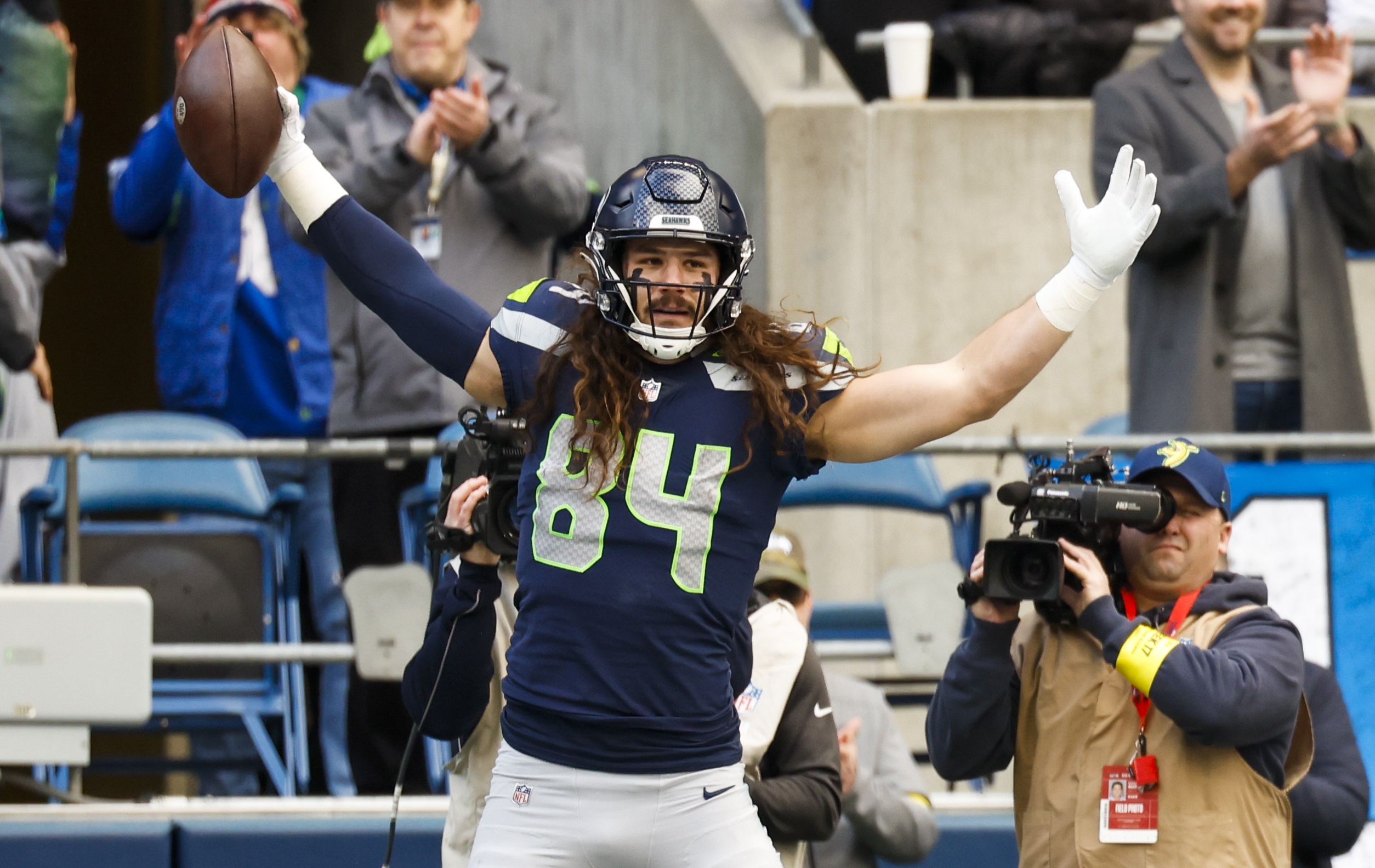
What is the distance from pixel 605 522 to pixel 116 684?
7.29 feet

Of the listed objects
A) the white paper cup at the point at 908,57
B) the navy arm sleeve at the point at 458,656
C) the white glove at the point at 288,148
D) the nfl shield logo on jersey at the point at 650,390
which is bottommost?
the navy arm sleeve at the point at 458,656

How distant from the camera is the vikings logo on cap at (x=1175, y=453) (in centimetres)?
417

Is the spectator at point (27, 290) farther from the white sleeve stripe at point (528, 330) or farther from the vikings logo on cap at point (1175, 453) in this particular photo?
the vikings logo on cap at point (1175, 453)

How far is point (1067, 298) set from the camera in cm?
336

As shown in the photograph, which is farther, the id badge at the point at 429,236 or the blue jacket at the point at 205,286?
the blue jacket at the point at 205,286

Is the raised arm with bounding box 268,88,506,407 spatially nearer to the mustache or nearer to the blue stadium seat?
the blue stadium seat

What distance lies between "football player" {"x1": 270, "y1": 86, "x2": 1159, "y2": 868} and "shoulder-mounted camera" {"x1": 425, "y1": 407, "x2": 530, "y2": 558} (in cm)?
32

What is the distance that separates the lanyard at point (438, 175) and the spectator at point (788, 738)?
6.86 feet

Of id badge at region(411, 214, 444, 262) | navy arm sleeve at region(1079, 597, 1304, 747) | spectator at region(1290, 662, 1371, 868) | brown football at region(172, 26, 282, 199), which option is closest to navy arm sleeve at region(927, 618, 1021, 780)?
navy arm sleeve at region(1079, 597, 1304, 747)

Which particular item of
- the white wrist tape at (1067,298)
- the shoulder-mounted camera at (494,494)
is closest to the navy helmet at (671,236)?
the shoulder-mounted camera at (494,494)

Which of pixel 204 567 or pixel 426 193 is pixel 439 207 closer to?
pixel 426 193

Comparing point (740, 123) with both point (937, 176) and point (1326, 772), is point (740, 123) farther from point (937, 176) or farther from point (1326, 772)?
point (1326, 772)

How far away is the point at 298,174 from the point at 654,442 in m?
0.86

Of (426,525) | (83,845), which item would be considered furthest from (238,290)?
(83,845)
